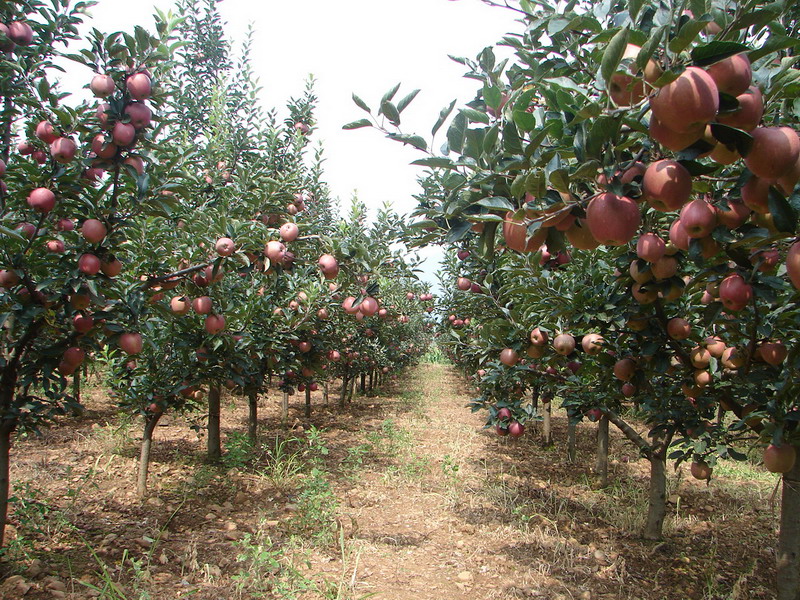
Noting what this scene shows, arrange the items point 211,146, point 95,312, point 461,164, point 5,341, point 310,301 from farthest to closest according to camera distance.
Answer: point 310,301, point 211,146, point 5,341, point 95,312, point 461,164

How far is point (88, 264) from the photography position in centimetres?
242

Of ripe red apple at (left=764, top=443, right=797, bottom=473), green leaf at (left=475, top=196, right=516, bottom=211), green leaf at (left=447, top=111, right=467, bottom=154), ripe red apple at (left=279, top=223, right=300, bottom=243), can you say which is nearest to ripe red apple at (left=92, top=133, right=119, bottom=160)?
ripe red apple at (left=279, top=223, right=300, bottom=243)

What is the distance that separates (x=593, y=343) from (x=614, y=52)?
223 centimetres

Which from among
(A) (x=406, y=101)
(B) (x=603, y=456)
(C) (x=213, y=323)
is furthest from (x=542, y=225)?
(B) (x=603, y=456)

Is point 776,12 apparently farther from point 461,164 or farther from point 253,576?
point 253,576

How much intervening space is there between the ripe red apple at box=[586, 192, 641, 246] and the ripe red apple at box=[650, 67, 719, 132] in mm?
229

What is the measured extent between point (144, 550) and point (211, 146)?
3987 mm

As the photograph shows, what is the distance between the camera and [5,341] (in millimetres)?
3016

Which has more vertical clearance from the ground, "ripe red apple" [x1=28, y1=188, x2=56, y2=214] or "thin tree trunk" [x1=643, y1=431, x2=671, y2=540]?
"ripe red apple" [x1=28, y1=188, x2=56, y2=214]

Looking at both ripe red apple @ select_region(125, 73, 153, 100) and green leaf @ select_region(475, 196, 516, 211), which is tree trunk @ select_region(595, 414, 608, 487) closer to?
green leaf @ select_region(475, 196, 516, 211)

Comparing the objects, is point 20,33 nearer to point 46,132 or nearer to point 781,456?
point 46,132

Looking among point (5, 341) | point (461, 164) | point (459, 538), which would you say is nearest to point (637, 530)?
point (459, 538)

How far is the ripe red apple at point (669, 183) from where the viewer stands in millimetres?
1056

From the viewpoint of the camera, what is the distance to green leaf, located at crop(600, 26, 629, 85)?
94 centimetres
